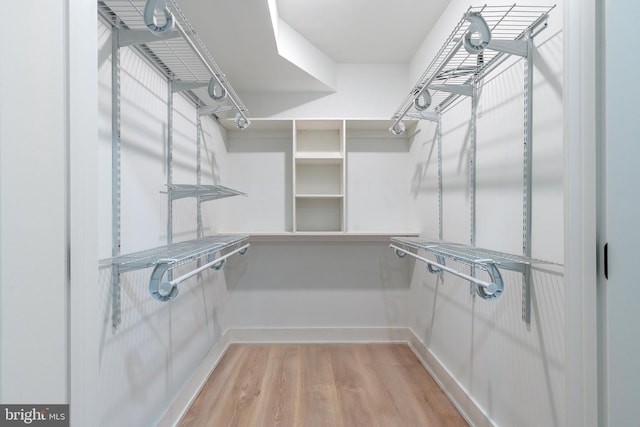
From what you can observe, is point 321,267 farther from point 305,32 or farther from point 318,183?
point 305,32

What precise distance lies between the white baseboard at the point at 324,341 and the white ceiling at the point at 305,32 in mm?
1890

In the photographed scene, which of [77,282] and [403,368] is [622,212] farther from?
[403,368]

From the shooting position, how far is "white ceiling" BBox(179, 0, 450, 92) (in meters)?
1.57

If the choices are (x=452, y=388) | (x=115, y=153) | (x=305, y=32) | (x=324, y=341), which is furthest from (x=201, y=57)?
(x=324, y=341)

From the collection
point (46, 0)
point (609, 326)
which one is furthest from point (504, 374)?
point (46, 0)

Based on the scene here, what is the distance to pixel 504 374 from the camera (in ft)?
4.11

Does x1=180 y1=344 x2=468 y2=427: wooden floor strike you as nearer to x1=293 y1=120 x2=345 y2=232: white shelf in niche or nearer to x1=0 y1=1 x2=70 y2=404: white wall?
x1=293 y1=120 x2=345 y2=232: white shelf in niche

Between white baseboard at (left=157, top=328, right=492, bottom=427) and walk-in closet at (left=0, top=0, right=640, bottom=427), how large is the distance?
17 millimetres

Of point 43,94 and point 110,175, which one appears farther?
point 110,175

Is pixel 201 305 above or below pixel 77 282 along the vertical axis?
below

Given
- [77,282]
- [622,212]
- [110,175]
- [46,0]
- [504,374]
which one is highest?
[46,0]

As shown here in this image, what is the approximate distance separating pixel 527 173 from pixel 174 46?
1493mm

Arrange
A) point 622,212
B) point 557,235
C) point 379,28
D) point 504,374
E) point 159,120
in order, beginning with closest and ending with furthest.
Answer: point 622,212, point 557,235, point 504,374, point 159,120, point 379,28

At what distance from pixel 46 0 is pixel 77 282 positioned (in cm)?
56
